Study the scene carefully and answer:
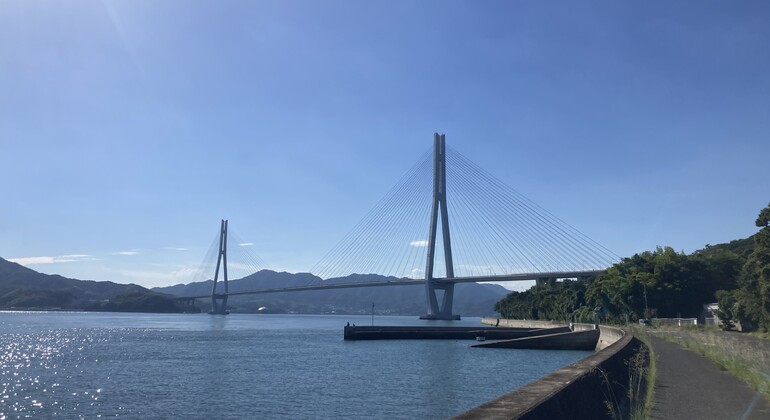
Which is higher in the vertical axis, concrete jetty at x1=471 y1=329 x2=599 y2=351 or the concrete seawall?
the concrete seawall

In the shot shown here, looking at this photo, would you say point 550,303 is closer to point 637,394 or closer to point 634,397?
point 634,397

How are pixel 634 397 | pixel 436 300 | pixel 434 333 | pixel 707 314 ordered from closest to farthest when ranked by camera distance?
pixel 634 397 → pixel 707 314 → pixel 434 333 → pixel 436 300

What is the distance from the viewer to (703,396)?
11.7 m

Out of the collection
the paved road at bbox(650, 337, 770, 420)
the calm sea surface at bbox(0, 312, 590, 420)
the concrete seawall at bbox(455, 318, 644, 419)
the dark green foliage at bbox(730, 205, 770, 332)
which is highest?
the dark green foliage at bbox(730, 205, 770, 332)

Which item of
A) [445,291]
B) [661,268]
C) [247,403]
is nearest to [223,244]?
[445,291]

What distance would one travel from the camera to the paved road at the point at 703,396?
989 cm

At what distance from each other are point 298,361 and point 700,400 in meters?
26.4

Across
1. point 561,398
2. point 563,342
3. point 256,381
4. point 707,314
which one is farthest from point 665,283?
point 561,398

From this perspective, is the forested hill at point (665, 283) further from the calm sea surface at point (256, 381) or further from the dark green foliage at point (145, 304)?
the dark green foliage at point (145, 304)

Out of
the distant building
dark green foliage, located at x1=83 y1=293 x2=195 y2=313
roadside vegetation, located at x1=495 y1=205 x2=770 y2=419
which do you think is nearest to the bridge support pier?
roadside vegetation, located at x1=495 y1=205 x2=770 y2=419

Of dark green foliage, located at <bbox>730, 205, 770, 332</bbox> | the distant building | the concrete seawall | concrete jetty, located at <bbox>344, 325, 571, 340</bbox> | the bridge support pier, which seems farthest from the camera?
the bridge support pier

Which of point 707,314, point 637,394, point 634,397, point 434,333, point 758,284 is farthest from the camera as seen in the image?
point 434,333

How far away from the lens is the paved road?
389 inches

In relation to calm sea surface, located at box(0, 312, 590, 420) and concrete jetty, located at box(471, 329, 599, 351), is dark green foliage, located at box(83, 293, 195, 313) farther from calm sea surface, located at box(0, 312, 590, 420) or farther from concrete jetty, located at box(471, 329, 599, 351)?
concrete jetty, located at box(471, 329, 599, 351)
